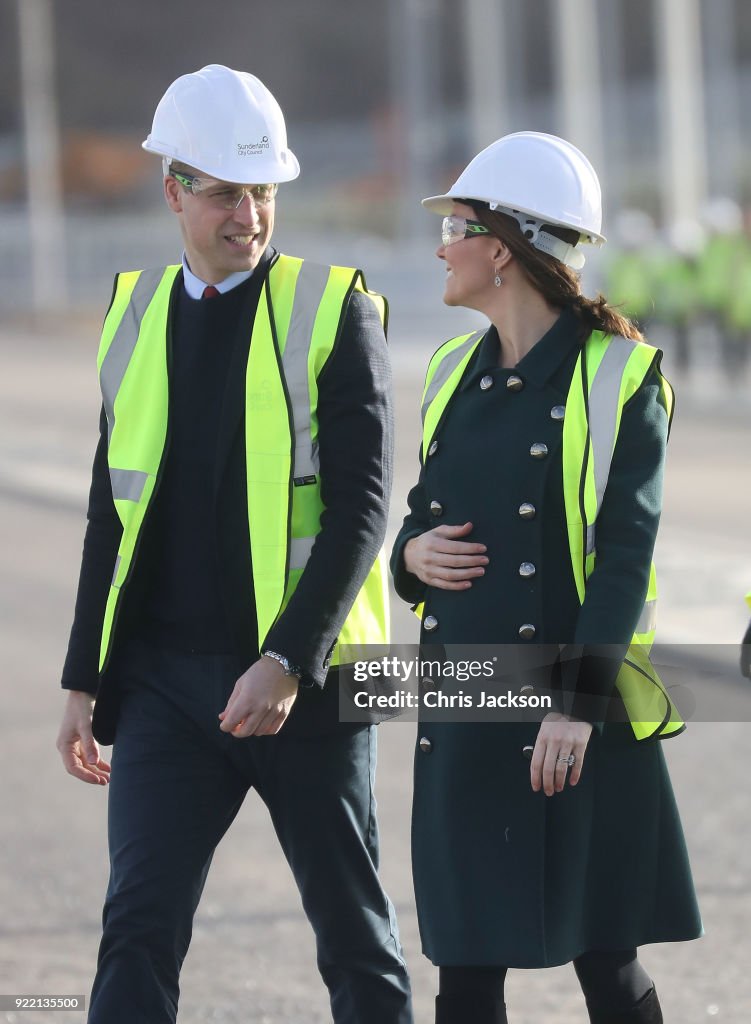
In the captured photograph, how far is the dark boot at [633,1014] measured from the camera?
10.4ft

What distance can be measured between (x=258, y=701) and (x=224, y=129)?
3.41 feet

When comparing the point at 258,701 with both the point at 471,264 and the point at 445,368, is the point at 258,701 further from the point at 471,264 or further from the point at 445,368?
the point at 471,264

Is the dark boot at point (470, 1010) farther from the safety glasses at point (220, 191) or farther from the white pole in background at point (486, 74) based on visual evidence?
the white pole in background at point (486, 74)

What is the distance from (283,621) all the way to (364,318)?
1.93 feet

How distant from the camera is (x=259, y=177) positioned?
3.26 meters

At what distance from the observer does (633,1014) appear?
3.17 meters

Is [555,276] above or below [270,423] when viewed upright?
above

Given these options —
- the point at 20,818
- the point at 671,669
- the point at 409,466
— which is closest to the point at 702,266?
Result: the point at 409,466

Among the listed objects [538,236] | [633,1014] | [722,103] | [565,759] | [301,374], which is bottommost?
[722,103]

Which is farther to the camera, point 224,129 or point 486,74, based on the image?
point 486,74

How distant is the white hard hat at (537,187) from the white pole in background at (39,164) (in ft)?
107

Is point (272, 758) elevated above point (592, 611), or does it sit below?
below

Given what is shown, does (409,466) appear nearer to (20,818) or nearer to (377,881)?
(20,818)

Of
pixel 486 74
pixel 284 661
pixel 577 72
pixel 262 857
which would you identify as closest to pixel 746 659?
pixel 284 661
